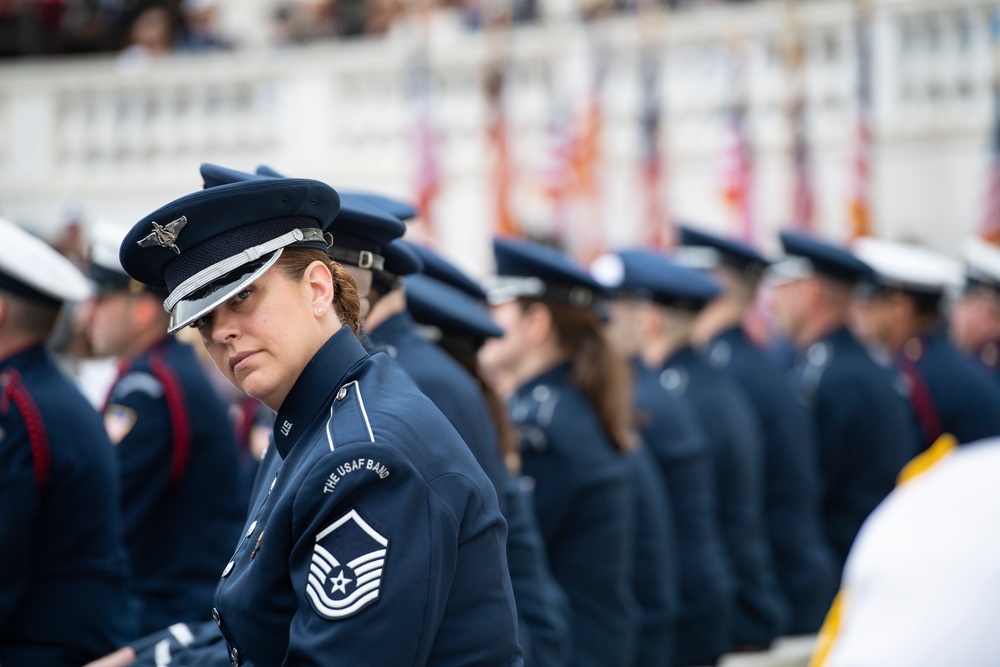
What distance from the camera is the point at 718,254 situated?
6711mm

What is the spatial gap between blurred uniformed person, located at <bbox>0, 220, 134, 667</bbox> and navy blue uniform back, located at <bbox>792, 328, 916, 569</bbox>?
12.2ft

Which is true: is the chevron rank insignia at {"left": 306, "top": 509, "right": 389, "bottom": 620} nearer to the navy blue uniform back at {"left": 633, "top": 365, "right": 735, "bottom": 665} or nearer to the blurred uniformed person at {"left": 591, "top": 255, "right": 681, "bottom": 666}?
the blurred uniformed person at {"left": 591, "top": 255, "right": 681, "bottom": 666}

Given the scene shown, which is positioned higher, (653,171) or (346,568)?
(346,568)

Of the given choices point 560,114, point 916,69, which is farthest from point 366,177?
point 916,69

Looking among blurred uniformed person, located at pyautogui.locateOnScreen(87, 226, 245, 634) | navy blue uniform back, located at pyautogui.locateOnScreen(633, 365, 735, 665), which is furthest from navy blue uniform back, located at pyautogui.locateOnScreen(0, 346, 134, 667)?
navy blue uniform back, located at pyautogui.locateOnScreen(633, 365, 735, 665)

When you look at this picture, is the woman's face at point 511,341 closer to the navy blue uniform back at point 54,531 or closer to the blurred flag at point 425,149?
the navy blue uniform back at point 54,531

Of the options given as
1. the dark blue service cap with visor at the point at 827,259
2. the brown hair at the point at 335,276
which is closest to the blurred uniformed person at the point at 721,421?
the dark blue service cap with visor at the point at 827,259

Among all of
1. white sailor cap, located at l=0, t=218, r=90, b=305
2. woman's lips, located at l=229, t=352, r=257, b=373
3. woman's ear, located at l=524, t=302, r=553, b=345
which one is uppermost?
woman's lips, located at l=229, t=352, r=257, b=373

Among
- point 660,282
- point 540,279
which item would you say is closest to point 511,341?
point 540,279

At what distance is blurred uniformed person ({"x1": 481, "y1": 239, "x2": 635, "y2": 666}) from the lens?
4.55 metres

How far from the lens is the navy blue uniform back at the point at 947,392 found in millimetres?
6531

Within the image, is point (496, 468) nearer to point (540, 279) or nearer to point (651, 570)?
point (540, 279)

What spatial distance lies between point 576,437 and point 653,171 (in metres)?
8.02

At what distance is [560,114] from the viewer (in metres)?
13.1
